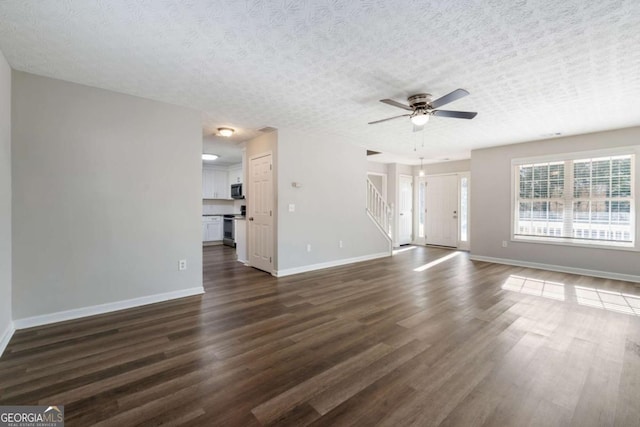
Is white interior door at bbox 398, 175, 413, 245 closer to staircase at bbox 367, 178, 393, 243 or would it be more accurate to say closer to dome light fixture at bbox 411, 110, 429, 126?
staircase at bbox 367, 178, 393, 243

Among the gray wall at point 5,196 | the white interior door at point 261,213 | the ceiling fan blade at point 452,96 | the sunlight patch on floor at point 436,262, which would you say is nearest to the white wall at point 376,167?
the sunlight patch on floor at point 436,262

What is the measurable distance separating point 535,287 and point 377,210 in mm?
3592

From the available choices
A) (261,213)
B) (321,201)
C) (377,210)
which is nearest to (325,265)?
(321,201)

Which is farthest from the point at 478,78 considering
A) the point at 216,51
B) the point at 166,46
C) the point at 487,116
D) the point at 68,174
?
the point at 68,174

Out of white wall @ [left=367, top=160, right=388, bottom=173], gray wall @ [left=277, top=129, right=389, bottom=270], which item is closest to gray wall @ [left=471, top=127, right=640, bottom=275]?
gray wall @ [left=277, top=129, right=389, bottom=270]

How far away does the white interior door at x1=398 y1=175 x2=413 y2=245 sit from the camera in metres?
8.62

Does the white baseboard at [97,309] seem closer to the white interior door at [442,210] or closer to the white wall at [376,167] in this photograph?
the white wall at [376,167]

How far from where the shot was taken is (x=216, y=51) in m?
2.44

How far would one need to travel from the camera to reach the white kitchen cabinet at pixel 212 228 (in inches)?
338

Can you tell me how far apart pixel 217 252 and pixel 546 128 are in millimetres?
7545

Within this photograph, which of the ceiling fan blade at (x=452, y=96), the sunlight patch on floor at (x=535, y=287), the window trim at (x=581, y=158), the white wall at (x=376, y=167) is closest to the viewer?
the ceiling fan blade at (x=452, y=96)

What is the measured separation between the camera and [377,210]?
7.08 m

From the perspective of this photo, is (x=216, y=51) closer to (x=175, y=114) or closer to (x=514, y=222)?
(x=175, y=114)

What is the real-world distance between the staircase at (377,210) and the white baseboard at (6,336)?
5.70 metres
